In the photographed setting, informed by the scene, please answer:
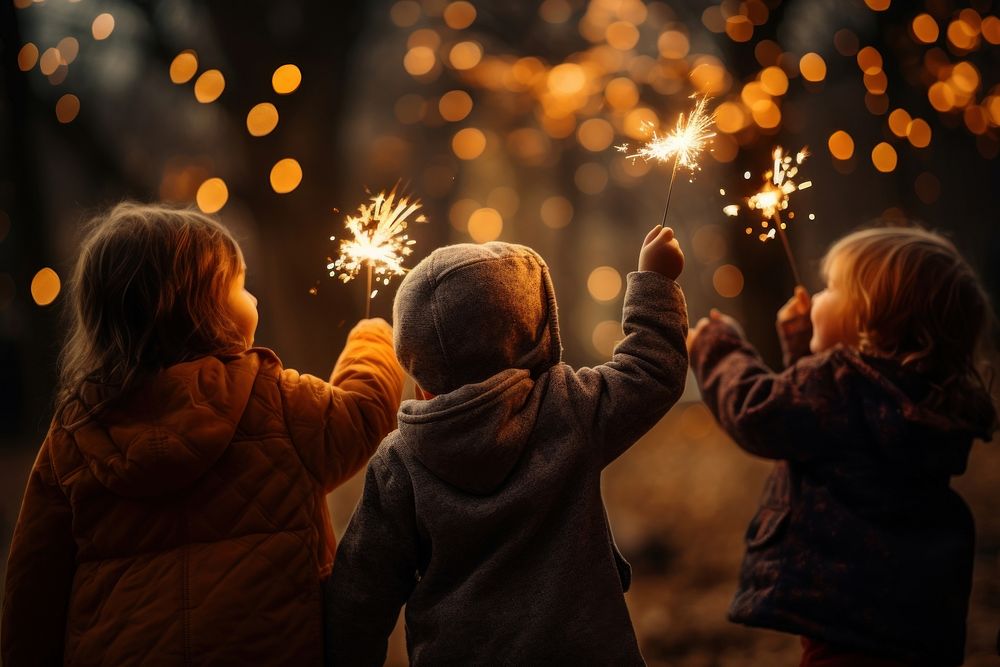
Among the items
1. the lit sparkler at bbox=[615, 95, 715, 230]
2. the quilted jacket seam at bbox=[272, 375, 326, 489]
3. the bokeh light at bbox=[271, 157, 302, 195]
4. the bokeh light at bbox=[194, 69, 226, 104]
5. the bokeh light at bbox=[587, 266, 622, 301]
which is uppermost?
the bokeh light at bbox=[194, 69, 226, 104]

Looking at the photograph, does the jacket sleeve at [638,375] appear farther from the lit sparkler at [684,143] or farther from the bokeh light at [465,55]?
the bokeh light at [465,55]

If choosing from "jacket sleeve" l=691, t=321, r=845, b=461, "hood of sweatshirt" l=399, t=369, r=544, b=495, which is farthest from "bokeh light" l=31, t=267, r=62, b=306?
"jacket sleeve" l=691, t=321, r=845, b=461

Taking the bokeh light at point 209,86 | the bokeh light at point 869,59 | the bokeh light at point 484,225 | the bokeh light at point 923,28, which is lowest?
the bokeh light at point 484,225

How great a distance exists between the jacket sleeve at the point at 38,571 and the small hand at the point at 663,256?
1.08m

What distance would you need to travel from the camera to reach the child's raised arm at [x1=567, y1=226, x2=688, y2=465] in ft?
3.96

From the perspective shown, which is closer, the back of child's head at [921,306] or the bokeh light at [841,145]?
the back of child's head at [921,306]

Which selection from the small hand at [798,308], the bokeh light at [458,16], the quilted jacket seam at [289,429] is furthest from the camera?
the bokeh light at [458,16]

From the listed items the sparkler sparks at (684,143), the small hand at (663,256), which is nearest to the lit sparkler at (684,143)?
the sparkler sparks at (684,143)

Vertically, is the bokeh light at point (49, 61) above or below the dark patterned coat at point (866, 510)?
above

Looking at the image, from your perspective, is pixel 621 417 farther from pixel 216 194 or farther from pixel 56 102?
pixel 56 102

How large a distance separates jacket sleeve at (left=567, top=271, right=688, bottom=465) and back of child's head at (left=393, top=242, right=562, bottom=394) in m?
0.10

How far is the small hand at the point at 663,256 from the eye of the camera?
4.26 ft

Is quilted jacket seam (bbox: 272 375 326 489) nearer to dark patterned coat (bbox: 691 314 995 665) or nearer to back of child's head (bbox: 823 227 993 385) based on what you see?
dark patterned coat (bbox: 691 314 995 665)

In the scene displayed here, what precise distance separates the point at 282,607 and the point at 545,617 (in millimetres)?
449
